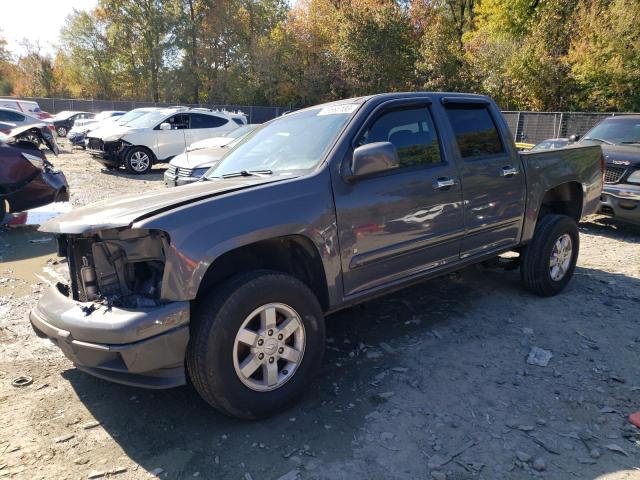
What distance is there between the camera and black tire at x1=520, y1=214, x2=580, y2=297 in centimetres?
475

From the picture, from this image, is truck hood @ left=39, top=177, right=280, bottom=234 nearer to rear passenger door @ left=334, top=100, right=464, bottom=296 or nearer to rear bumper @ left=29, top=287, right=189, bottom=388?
rear bumper @ left=29, top=287, right=189, bottom=388

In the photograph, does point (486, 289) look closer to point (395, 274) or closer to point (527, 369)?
point (527, 369)

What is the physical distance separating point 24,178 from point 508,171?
6741 millimetres

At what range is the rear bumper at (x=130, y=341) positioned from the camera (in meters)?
2.48

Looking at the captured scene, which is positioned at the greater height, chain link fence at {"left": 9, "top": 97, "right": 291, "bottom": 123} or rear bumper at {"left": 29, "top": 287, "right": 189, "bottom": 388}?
chain link fence at {"left": 9, "top": 97, "right": 291, "bottom": 123}

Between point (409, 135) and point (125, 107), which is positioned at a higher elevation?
point (125, 107)

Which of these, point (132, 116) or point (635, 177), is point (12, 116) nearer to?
point (132, 116)

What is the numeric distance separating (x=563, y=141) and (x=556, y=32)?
18020 mm

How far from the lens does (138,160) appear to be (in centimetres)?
1375

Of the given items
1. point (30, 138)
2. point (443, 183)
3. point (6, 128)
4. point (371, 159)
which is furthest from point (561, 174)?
point (6, 128)

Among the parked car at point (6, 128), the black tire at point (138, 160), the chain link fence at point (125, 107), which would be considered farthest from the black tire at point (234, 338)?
the chain link fence at point (125, 107)

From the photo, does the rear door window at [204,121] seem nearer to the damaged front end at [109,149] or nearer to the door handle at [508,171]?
the damaged front end at [109,149]

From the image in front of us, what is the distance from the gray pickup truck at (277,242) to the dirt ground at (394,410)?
13.3 inches

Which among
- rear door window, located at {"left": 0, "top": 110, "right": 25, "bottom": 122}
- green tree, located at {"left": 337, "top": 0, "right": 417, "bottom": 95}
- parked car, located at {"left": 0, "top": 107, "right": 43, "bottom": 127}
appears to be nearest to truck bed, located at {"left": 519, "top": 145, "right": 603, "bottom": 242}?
parked car, located at {"left": 0, "top": 107, "right": 43, "bottom": 127}
